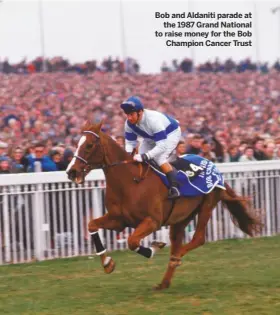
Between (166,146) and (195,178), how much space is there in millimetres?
625

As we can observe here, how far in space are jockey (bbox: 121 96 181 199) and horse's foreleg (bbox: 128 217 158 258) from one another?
19.4 inches

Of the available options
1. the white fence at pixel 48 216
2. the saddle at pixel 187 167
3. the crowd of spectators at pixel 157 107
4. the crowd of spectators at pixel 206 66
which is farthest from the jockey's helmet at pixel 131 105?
the crowd of spectators at pixel 206 66

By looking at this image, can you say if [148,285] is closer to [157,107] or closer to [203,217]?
[203,217]

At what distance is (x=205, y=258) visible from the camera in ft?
36.5

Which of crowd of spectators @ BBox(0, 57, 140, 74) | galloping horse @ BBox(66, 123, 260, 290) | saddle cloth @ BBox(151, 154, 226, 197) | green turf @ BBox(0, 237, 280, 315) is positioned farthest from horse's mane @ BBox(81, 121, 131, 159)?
crowd of spectators @ BBox(0, 57, 140, 74)

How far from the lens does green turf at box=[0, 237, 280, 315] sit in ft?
23.9

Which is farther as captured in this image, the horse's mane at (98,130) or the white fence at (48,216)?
the white fence at (48,216)

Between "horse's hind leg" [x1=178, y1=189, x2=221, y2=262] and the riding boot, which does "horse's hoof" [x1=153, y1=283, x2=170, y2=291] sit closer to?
"horse's hind leg" [x1=178, y1=189, x2=221, y2=262]

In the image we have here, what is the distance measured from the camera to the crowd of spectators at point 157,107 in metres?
14.6

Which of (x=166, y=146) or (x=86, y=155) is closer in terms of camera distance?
(x=86, y=155)

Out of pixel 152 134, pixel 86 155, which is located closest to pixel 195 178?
pixel 152 134

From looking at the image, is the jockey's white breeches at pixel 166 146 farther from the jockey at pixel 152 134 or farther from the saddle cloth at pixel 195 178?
the saddle cloth at pixel 195 178

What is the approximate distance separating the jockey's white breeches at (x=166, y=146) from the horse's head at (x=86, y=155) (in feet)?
2.06

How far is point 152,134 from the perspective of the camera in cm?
855
